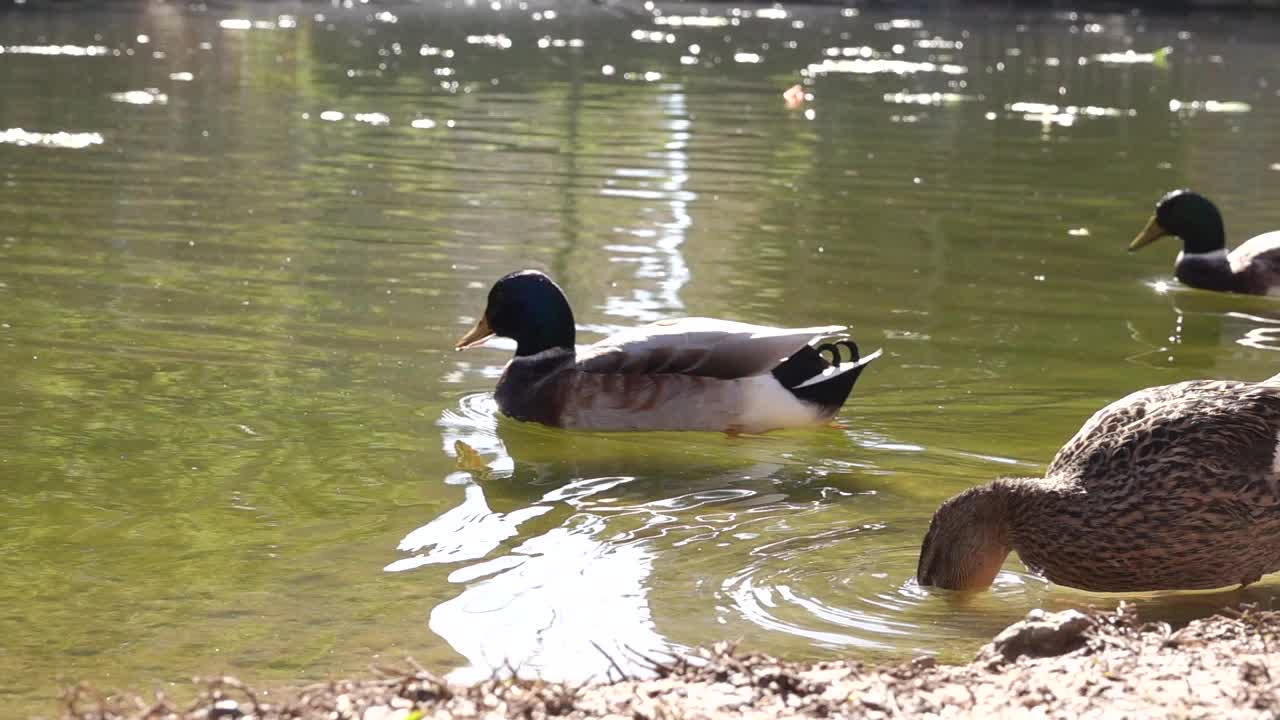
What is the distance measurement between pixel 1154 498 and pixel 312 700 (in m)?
2.47

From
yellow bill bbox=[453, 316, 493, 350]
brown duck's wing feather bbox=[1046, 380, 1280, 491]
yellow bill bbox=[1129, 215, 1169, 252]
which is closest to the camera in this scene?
brown duck's wing feather bbox=[1046, 380, 1280, 491]

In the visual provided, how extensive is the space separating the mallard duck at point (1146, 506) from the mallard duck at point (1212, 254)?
6.80 m

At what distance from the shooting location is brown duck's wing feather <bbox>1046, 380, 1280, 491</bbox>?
5.41m

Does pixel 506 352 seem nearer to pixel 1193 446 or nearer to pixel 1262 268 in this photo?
pixel 1193 446

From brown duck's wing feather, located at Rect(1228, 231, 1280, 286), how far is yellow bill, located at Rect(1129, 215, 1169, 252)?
873mm

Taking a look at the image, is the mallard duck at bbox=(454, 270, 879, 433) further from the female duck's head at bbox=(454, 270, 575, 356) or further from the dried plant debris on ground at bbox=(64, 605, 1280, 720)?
the dried plant debris on ground at bbox=(64, 605, 1280, 720)

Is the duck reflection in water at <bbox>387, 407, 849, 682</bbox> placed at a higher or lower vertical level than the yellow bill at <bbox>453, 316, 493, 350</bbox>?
lower

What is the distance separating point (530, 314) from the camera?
8.52 meters

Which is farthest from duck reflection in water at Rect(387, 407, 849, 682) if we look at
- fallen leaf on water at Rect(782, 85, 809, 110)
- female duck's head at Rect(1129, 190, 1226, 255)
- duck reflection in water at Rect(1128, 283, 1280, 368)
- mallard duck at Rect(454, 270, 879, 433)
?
fallen leaf on water at Rect(782, 85, 809, 110)

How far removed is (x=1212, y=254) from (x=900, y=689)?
8.79 meters

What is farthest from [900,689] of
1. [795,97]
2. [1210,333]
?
[795,97]

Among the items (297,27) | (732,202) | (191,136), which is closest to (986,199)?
(732,202)

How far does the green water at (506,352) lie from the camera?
227 inches

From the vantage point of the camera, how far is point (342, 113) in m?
22.7
